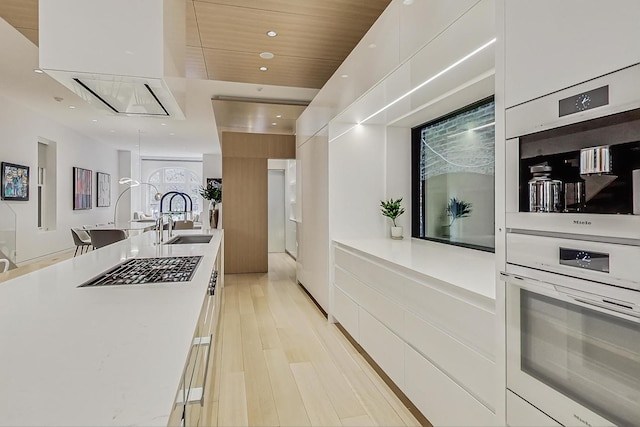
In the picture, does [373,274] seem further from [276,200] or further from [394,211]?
[276,200]

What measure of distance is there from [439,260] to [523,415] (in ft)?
3.90

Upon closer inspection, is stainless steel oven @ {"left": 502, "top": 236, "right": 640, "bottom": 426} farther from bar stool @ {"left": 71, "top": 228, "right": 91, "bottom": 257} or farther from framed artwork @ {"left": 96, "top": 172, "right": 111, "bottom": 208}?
framed artwork @ {"left": 96, "top": 172, "right": 111, "bottom": 208}

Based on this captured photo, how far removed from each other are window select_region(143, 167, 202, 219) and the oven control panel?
44.6 feet

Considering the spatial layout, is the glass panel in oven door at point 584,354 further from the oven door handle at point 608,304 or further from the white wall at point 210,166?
the white wall at point 210,166

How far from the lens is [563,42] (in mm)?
975

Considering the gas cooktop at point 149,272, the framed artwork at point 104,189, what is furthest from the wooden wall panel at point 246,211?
the framed artwork at point 104,189

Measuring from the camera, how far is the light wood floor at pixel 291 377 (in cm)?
206

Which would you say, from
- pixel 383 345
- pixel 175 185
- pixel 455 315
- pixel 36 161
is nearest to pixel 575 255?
pixel 455 315

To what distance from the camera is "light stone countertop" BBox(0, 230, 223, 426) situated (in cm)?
Result: 61

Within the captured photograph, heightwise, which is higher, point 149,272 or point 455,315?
point 149,272

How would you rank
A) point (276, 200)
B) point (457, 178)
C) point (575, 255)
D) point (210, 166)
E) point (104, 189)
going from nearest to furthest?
point (575, 255) → point (457, 178) → point (276, 200) → point (104, 189) → point (210, 166)

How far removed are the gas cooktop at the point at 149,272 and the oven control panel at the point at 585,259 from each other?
1.43 m

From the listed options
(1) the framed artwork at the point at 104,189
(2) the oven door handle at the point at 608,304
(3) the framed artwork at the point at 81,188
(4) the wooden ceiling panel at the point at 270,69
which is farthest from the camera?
(1) the framed artwork at the point at 104,189

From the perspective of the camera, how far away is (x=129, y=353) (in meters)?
0.84
